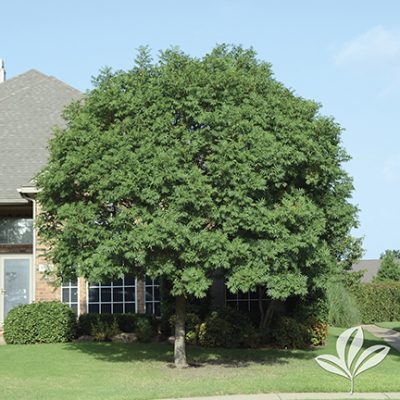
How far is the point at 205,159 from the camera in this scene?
13594mm

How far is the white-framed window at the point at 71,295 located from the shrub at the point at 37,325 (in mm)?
1788

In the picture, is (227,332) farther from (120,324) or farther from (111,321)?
(111,321)

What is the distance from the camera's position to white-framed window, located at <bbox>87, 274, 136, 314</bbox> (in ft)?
67.3

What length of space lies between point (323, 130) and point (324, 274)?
10.8 feet

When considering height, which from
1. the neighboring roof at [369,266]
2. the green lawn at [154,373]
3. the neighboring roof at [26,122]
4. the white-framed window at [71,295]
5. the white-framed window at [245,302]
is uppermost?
the neighboring roof at [26,122]

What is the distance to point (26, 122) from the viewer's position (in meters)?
23.4

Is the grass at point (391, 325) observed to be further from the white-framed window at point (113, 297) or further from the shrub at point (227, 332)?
the white-framed window at point (113, 297)

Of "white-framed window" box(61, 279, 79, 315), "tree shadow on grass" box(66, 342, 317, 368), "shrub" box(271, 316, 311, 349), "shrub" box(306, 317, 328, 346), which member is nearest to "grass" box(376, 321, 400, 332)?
"shrub" box(306, 317, 328, 346)

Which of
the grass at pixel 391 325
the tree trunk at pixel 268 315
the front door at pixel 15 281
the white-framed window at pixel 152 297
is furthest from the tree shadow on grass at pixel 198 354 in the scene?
the grass at pixel 391 325

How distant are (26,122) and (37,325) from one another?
8.16 meters

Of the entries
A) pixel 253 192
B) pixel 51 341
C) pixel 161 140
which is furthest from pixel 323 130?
pixel 51 341

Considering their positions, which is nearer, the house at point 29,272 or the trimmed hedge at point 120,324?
the trimmed hedge at point 120,324

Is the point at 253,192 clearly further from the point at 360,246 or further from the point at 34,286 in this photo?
the point at 360,246

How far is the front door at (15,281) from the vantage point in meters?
20.7
